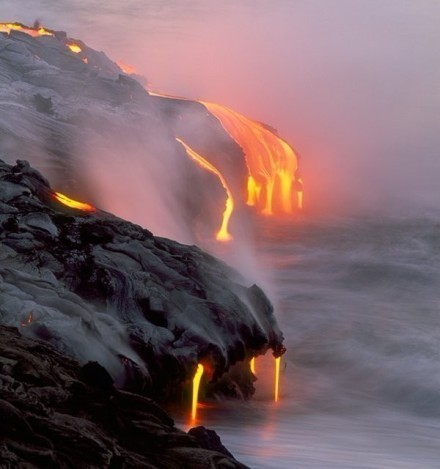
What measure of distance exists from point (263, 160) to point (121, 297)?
36.6 metres

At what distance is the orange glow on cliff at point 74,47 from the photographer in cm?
4984

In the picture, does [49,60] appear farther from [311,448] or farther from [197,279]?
[311,448]

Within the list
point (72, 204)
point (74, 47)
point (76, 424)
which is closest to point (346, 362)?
point (72, 204)

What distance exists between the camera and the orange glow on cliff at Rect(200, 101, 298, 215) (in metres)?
50.7

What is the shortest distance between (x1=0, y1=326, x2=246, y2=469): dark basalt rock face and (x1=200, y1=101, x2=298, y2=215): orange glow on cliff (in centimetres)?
3812

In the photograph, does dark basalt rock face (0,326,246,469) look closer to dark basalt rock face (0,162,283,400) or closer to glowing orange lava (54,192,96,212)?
dark basalt rock face (0,162,283,400)

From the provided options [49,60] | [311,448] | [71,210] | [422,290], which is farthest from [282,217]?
[311,448]

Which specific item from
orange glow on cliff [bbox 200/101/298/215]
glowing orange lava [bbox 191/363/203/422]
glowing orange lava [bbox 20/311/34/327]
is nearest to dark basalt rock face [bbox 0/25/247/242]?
orange glow on cliff [bbox 200/101/298/215]

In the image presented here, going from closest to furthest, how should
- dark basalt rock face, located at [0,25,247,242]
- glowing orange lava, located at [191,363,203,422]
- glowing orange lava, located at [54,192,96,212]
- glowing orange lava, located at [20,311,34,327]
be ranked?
glowing orange lava, located at [20,311,34,327], glowing orange lava, located at [191,363,203,422], glowing orange lava, located at [54,192,96,212], dark basalt rock face, located at [0,25,247,242]

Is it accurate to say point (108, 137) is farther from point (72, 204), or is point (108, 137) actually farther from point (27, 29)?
point (27, 29)

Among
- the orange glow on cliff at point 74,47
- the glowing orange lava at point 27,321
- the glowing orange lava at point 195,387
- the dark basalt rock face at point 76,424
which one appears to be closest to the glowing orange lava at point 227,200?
the orange glow on cliff at point 74,47

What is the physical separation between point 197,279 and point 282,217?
39.4m

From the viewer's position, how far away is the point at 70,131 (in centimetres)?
3478

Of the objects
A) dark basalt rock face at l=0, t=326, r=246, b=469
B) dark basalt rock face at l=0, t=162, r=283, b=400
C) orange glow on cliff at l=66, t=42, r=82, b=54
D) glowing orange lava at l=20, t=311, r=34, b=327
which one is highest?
orange glow on cliff at l=66, t=42, r=82, b=54
